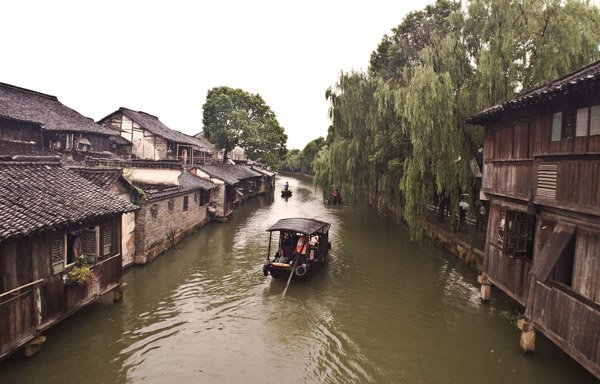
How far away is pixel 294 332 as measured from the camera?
11656 millimetres

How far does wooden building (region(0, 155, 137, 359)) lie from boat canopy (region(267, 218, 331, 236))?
6548 millimetres

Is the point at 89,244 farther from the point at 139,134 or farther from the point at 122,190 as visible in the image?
the point at 139,134

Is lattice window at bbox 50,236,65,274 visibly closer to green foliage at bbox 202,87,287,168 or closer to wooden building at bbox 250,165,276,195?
green foliage at bbox 202,87,287,168

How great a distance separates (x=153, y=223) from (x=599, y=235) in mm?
17309

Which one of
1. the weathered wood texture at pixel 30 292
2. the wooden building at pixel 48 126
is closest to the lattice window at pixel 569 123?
the weathered wood texture at pixel 30 292

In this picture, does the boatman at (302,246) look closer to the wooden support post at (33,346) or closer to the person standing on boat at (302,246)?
the person standing on boat at (302,246)

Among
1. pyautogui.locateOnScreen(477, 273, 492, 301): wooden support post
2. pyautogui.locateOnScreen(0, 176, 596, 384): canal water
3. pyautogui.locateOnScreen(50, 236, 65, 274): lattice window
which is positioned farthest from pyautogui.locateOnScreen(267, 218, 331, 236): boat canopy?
pyautogui.locateOnScreen(50, 236, 65, 274): lattice window

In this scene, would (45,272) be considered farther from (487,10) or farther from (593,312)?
(487,10)

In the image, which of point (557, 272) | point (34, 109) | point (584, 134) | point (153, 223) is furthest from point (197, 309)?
point (34, 109)

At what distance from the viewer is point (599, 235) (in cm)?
793

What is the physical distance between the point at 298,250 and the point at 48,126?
77.9 ft

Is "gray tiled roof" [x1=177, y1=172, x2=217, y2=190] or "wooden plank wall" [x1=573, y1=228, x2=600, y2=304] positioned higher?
"gray tiled roof" [x1=177, y1=172, x2=217, y2=190]

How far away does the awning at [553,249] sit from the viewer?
8695 millimetres

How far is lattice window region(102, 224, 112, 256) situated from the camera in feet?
37.7
